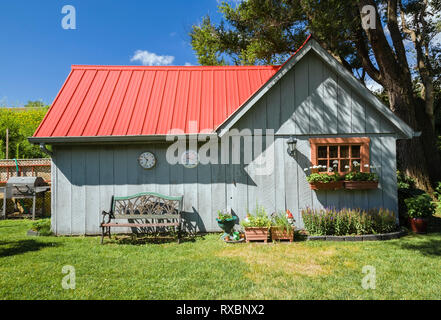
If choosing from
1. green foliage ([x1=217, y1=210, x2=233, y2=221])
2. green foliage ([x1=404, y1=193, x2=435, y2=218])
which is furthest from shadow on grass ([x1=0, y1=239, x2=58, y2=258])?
green foliage ([x1=404, y1=193, x2=435, y2=218])

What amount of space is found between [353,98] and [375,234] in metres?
3.42

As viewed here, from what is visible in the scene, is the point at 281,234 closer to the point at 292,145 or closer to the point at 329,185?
the point at 329,185

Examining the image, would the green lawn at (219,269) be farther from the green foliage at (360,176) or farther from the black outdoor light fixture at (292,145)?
the black outdoor light fixture at (292,145)

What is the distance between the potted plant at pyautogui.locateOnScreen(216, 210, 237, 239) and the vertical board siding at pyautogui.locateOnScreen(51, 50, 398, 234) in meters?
0.44

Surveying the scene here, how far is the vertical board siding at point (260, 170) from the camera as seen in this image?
695cm

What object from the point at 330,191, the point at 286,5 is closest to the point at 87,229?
the point at 330,191

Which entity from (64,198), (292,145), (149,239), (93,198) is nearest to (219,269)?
(149,239)

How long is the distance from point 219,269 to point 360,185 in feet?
13.6

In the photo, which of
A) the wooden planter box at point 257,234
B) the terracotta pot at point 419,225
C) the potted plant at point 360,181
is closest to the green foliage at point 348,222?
the potted plant at point 360,181

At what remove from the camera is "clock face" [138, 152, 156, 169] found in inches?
282

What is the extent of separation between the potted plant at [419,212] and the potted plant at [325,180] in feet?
7.00

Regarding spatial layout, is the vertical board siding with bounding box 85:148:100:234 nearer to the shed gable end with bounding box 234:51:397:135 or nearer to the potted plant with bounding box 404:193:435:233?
the shed gable end with bounding box 234:51:397:135

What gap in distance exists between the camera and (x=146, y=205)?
7047mm
